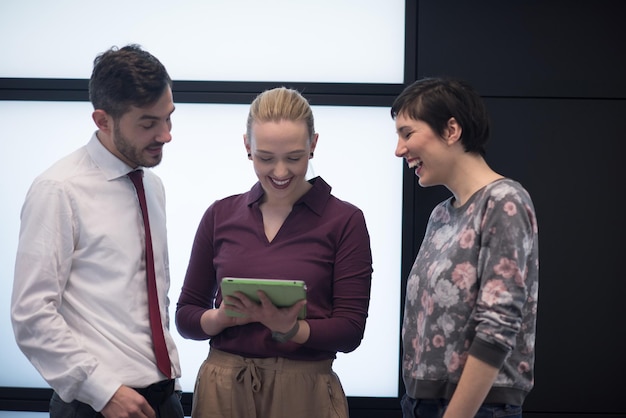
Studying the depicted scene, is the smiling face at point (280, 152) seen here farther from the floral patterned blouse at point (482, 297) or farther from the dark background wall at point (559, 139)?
the dark background wall at point (559, 139)

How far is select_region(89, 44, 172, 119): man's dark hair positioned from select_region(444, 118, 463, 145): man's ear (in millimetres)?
777

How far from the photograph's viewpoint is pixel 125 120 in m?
2.05

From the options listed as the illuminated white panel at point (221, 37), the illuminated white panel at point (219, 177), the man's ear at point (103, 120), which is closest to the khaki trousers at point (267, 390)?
the man's ear at point (103, 120)

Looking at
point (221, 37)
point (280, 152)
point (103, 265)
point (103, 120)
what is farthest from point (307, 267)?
point (221, 37)

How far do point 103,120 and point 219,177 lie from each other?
116 cm

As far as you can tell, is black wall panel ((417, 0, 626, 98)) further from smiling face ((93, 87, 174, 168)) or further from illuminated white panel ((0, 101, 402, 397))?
smiling face ((93, 87, 174, 168))

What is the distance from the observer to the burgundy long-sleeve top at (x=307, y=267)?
2.07 m

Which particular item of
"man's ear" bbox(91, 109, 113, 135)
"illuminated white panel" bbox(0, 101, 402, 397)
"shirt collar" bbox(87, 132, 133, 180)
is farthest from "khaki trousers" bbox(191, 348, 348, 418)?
"illuminated white panel" bbox(0, 101, 402, 397)

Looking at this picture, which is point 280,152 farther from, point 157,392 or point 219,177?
point 219,177

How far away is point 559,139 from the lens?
10.4ft

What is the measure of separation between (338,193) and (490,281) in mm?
1475

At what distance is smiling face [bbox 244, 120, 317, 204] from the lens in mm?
2074

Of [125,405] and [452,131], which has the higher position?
[452,131]

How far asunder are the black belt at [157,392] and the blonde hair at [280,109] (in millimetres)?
706
